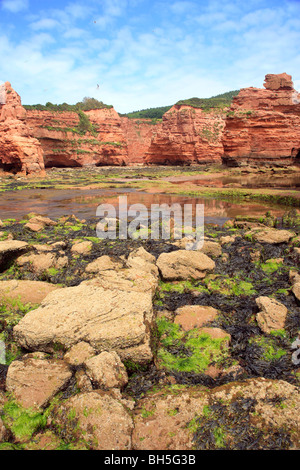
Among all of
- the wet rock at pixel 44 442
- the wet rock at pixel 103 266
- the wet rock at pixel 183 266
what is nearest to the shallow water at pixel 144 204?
the wet rock at pixel 183 266

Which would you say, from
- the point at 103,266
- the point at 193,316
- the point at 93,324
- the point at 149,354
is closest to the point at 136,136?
the point at 103,266

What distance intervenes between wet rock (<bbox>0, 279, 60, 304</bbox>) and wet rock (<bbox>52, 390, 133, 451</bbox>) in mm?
2493

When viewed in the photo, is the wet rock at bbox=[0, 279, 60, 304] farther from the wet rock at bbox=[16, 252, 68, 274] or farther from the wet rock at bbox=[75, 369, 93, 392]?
the wet rock at bbox=[75, 369, 93, 392]

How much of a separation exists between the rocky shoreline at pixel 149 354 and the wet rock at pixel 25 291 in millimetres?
26

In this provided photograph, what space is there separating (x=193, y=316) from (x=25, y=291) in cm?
310

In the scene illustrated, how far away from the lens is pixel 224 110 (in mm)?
63250

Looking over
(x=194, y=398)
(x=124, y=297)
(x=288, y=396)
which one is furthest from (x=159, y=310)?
(x=288, y=396)

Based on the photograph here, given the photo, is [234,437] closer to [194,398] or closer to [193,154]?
[194,398]

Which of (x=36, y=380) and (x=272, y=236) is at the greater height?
(x=272, y=236)

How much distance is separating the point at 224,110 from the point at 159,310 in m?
69.1

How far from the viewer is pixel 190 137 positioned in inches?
2261

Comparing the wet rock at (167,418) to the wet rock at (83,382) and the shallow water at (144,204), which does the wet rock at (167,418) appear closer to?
the wet rock at (83,382)

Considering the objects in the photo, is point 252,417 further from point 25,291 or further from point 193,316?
point 25,291

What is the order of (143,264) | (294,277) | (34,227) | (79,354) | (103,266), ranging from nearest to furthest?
1. (79,354)
2. (294,277)
3. (143,264)
4. (103,266)
5. (34,227)
